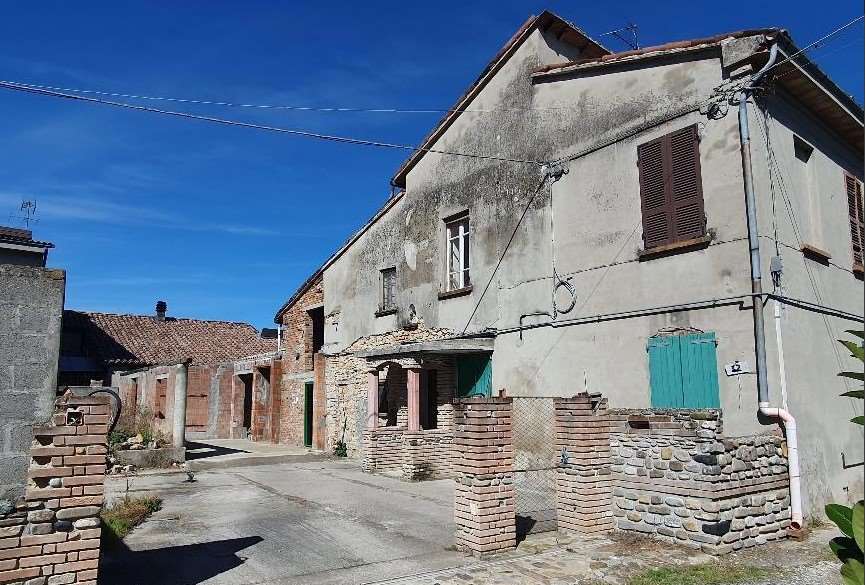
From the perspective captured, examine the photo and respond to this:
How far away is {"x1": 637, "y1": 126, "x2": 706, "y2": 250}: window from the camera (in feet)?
29.8

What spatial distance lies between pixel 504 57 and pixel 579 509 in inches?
369

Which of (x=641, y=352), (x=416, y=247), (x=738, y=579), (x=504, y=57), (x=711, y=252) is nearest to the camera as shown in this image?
(x=738, y=579)

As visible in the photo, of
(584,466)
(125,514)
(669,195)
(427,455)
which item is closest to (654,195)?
(669,195)

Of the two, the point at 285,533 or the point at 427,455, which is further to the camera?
the point at 427,455

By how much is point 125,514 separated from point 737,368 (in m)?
8.73

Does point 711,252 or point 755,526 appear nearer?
point 755,526

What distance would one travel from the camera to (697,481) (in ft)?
23.1

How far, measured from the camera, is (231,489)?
39.1ft

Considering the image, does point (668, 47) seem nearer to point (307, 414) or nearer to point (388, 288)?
point (388, 288)

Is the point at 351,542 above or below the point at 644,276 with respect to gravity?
below

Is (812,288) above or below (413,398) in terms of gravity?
above

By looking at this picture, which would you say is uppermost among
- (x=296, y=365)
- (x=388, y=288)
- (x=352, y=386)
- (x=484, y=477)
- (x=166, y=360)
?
(x=388, y=288)

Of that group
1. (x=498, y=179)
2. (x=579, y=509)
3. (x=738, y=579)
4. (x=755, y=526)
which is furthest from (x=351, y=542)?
(x=498, y=179)

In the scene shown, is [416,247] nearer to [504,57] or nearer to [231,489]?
[504,57]
